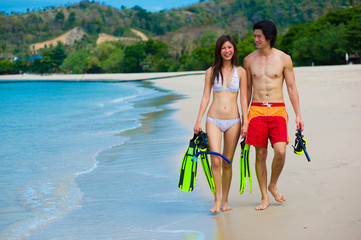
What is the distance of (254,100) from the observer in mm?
4391

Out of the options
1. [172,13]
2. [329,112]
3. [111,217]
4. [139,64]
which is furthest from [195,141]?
[172,13]

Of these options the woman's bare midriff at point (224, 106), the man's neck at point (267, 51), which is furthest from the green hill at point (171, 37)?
the woman's bare midriff at point (224, 106)

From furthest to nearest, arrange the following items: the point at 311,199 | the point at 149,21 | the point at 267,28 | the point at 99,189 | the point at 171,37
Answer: the point at 149,21 → the point at 171,37 → the point at 99,189 → the point at 311,199 → the point at 267,28

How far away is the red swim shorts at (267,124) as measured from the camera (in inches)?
166

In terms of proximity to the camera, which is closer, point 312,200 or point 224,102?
point 224,102

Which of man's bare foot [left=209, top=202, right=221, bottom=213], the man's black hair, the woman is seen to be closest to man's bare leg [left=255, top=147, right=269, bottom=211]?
the woman

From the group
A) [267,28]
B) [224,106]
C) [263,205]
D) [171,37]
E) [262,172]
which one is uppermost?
[171,37]

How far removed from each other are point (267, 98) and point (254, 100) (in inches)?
5.4

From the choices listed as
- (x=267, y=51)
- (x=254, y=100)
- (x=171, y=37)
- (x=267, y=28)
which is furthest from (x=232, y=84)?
(x=171, y=37)

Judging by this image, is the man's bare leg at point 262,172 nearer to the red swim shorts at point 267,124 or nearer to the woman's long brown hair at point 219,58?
the red swim shorts at point 267,124

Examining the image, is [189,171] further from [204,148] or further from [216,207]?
[216,207]

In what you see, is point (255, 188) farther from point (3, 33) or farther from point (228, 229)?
point (3, 33)

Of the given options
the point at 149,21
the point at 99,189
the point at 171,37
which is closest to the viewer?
the point at 99,189

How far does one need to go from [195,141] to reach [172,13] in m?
194
